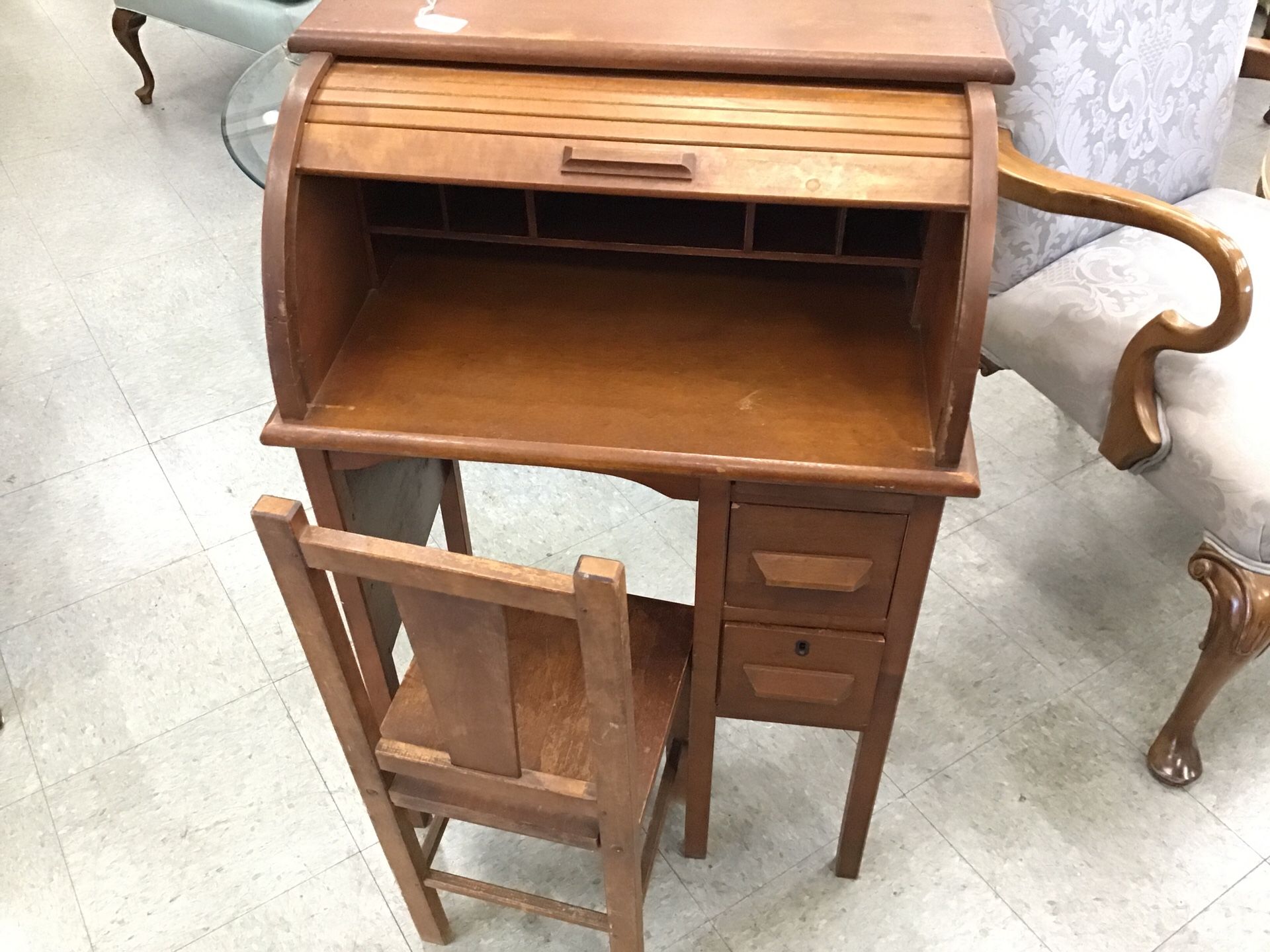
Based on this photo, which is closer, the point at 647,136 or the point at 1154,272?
the point at 647,136

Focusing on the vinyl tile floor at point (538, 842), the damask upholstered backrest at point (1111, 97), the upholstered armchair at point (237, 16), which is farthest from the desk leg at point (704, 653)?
the upholstered armchair at point (237, 16)

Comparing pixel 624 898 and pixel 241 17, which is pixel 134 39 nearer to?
pixel 241 17

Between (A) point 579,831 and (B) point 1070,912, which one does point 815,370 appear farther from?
(B) point 1070,912

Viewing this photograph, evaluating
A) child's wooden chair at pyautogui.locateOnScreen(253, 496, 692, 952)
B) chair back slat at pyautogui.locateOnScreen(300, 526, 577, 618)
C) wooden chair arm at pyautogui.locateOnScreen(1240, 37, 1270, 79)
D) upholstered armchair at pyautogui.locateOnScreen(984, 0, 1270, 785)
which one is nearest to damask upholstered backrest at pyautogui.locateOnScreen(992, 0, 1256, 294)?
upholstered armchair at pyautogui.locateOnScreen(984, 0, 1270, 785)

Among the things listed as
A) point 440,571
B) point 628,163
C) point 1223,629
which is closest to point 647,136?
point 628,163

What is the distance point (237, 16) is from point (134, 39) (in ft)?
1.93

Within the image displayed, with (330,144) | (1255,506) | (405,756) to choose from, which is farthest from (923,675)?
(330,144)

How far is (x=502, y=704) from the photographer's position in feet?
2.81

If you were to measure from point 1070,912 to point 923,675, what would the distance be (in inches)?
16.0

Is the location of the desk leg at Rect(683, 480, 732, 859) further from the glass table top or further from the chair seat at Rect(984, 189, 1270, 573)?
the glass table top

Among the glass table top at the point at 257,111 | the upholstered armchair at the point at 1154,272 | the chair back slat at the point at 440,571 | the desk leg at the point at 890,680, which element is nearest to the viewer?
the chair back slat at the point at 440,571

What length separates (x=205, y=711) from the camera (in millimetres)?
1604

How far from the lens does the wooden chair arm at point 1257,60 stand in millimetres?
1606

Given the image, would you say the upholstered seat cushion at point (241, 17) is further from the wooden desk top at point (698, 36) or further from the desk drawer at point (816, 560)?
the desk drawer at point (816, 560)
